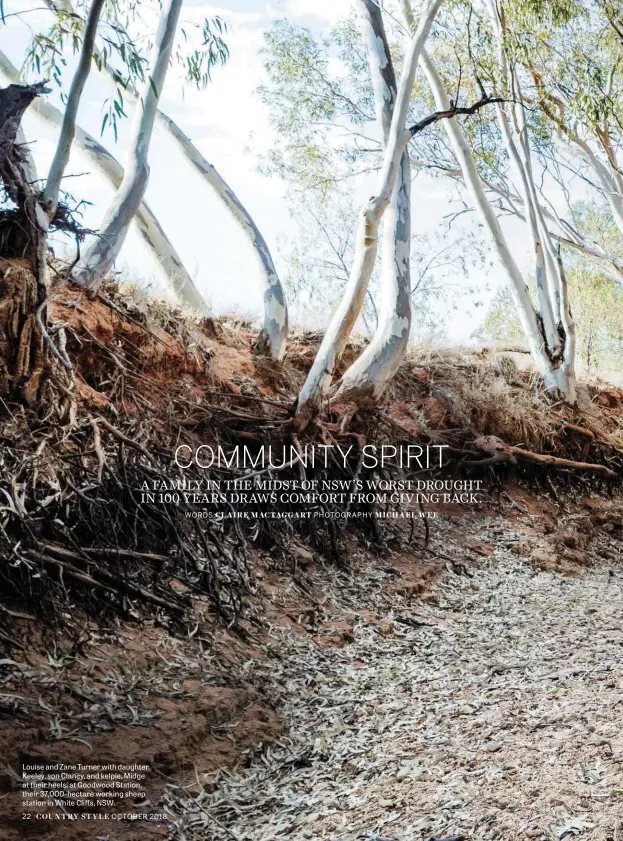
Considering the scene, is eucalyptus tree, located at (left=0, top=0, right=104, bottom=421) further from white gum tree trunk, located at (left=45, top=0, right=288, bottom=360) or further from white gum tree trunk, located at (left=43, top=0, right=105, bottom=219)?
white gum tree trunk, located at (left=45, top=0, right=288, bottom=360)

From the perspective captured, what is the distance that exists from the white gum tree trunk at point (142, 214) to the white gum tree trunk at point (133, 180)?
165 centimetres

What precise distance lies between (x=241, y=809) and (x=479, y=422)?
224 inches

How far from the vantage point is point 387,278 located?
662cm

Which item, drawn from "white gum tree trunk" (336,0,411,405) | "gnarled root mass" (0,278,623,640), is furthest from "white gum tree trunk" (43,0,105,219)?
"white gum tree trunk" (336,0,411,405)

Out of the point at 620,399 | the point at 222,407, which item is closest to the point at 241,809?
the point at 222,407

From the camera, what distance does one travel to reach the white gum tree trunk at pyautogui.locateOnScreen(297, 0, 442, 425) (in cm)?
567

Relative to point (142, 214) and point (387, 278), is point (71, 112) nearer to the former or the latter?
point (387, 278)

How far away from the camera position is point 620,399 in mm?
9727

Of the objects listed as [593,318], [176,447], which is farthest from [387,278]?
[593,318]

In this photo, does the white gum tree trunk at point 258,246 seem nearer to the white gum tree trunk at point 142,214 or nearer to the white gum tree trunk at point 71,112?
the white gum tree trunk at point 142,214

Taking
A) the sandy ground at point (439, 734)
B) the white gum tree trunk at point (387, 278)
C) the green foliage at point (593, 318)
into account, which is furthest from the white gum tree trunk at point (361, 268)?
the green foliage at point (593, 318)

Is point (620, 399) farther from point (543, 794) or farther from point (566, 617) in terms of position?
point (543, 794)

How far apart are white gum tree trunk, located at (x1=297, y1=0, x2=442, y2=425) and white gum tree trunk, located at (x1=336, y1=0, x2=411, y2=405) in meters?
0.47

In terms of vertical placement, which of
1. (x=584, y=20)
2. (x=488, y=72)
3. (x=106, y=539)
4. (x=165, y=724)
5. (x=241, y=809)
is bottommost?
(x=241, y=809)
